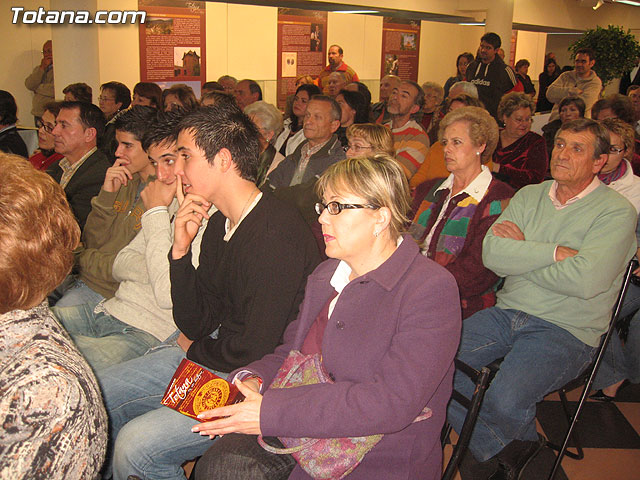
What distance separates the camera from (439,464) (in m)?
1.59

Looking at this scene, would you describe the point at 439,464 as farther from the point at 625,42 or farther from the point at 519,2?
the point at 519,2

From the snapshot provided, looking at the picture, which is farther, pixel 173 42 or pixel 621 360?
pixel 173 42

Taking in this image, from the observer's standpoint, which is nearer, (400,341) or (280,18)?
(400,341)

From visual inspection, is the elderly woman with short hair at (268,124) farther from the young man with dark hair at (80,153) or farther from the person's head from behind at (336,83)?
the person's head from behind at (336,83)

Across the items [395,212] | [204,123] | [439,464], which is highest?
[204,123]

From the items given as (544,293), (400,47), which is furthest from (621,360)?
(400,47)

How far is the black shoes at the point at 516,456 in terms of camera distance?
226 centimetres

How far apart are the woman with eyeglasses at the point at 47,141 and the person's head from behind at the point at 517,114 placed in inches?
135

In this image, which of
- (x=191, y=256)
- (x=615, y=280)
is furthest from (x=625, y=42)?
(x=191, y=256)

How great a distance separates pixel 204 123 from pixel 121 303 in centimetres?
88

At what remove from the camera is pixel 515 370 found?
7.47 feet

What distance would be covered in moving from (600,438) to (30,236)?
9.15ft

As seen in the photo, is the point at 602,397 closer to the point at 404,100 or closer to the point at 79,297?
the point at 79,297

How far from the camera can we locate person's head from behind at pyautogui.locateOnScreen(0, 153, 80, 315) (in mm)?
1160
